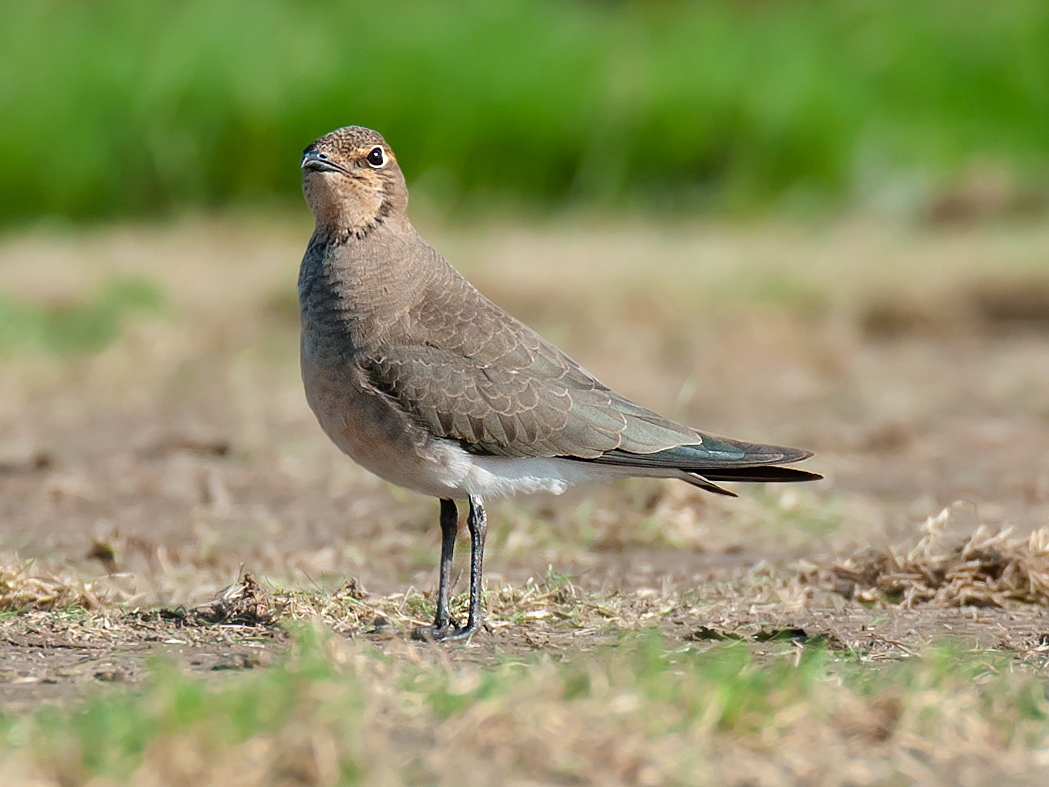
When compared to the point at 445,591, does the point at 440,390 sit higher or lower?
higher

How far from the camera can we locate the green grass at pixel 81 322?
317 inches

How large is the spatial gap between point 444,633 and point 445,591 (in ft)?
0.54

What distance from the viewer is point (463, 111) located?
10.6 m

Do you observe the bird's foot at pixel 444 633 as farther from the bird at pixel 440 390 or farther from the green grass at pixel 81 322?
the green grass at pixel 81 322

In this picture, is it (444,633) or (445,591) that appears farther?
(445,591)

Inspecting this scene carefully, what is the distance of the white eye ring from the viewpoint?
4.46 meters

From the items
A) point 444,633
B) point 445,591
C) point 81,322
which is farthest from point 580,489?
point 81,322

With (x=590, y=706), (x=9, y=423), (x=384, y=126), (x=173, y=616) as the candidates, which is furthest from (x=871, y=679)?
(x=384, y=126)

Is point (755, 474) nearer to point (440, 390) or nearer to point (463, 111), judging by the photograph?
point (440, 390)

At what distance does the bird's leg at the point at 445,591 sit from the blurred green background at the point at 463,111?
6.31 metres

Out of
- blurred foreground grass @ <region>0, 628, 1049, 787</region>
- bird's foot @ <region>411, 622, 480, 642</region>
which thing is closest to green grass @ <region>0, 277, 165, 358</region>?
bird's foot @ <region>411, 622, 480, 642</region>

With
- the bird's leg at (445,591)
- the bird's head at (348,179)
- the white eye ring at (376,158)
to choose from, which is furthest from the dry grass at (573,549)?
the white eye ring at (376,158)

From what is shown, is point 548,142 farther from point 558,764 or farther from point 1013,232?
point 558,764

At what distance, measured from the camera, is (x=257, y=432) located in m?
6.95
